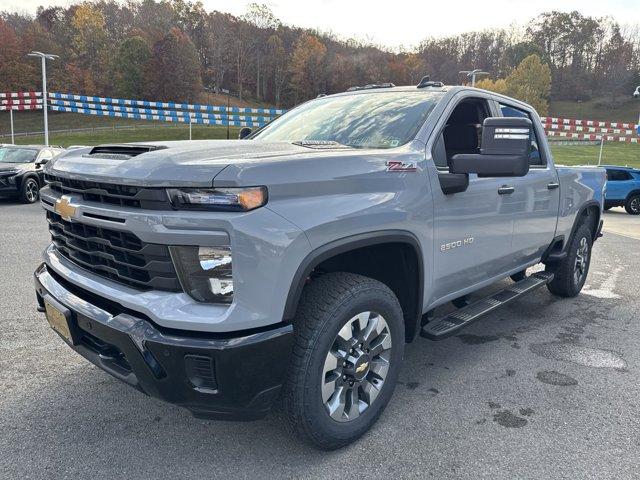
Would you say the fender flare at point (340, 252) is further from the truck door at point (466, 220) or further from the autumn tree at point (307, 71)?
the autumn tree at point (307, 71)

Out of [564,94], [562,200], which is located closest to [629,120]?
[564,94]

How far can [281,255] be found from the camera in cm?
212

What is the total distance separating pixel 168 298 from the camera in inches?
83.5

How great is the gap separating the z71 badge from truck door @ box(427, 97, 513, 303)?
0.18 metres

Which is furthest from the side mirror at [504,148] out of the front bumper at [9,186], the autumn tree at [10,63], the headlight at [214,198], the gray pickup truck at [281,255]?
the autumn tree at [10,63]

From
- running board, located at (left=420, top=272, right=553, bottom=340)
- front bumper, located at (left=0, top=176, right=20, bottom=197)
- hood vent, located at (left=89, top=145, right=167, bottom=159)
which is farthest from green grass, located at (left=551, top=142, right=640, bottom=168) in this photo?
hood vent, located at (left=89, top=145, right=167, bottom=159)

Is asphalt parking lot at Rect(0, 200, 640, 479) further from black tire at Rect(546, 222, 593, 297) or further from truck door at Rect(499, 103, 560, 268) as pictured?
black tire at Rect(546, 222, 593, 297)

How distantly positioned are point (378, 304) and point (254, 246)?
86 cm

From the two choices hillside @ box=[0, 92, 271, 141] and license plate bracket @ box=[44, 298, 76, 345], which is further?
hillside @ box=[0, 92, 271, 141]

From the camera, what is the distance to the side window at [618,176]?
16766 millimetres

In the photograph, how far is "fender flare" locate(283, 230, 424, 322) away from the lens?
86.6 inches

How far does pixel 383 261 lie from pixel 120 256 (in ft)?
4.78

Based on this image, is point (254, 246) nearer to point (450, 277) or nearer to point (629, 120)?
point (450, 277)

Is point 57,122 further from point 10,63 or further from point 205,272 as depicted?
point 205,272
